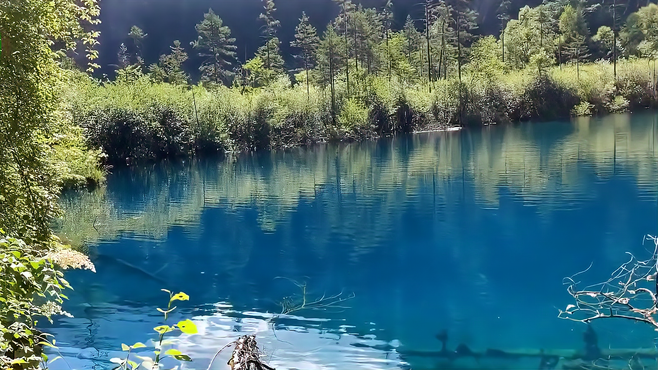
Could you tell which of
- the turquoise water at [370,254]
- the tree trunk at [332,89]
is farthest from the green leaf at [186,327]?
the tree trunk at [332,89]

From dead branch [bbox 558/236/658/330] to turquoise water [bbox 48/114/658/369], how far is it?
1.66ft

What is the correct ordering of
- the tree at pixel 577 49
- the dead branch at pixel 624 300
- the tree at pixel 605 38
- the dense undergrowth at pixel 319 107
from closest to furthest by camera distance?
the dead branch at pixel 624 300 < the dense undergrowth at pixel 319 107 < the tree at pixel 577 49 < the tree at pixel 605 38

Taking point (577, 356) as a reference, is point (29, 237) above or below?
above

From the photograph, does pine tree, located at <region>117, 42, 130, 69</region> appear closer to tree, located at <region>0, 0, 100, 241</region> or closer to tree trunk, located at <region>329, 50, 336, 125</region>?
tree trunk, located at <region>329, 50, 336, 125</region>

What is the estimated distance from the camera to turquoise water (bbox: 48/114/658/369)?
11.5m

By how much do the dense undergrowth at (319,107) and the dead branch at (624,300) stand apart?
39.1 m

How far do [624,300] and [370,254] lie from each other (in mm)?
13237

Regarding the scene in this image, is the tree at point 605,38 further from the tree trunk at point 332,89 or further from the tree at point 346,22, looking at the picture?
the tree trunk at point 332,89

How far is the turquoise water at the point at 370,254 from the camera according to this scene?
11461 millimetres

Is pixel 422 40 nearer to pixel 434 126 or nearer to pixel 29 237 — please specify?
pixel 434 126

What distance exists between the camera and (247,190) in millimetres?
31766

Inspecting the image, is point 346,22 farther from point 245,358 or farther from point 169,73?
point 245,358

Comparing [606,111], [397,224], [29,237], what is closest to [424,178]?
[397,224]

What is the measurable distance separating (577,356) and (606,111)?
58.0 m
